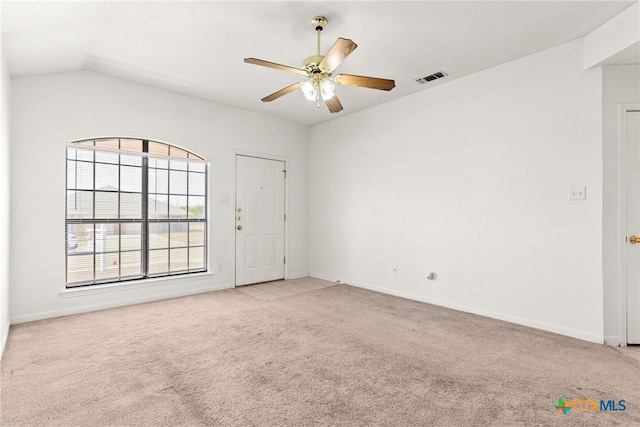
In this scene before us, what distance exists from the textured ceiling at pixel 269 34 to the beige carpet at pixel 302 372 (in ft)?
8.54

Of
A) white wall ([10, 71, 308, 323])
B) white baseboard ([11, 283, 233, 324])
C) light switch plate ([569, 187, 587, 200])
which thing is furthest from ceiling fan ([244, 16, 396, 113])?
white baseboard ([11, 283, 233, 324])

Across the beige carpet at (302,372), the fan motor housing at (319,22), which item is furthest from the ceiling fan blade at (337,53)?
the beige carpet at (302,372)

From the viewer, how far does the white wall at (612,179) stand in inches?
117

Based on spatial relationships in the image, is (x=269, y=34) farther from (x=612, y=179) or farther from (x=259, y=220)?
(x=612, y=179)

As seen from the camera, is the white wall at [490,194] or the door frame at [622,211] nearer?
the door frame at [622,211]

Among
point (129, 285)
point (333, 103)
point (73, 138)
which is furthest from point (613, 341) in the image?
point (73, 138)

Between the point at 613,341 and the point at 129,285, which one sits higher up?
the point at 129,285

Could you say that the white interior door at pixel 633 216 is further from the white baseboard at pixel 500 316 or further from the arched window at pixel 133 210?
the arched window at pixel 133 210

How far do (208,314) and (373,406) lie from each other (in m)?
2.43

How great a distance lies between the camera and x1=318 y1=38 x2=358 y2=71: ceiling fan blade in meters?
2.23

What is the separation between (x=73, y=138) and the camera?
378 centimetres

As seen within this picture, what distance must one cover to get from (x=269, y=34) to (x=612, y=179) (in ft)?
11.3

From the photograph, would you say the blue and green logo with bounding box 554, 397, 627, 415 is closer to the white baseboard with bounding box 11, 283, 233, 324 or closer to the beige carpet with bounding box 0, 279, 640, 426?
the beige carpet with bounding box 0, 279, 640, 426

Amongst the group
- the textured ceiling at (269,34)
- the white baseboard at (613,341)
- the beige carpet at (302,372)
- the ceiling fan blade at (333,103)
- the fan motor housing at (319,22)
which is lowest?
the beige carpet at (302,372)
